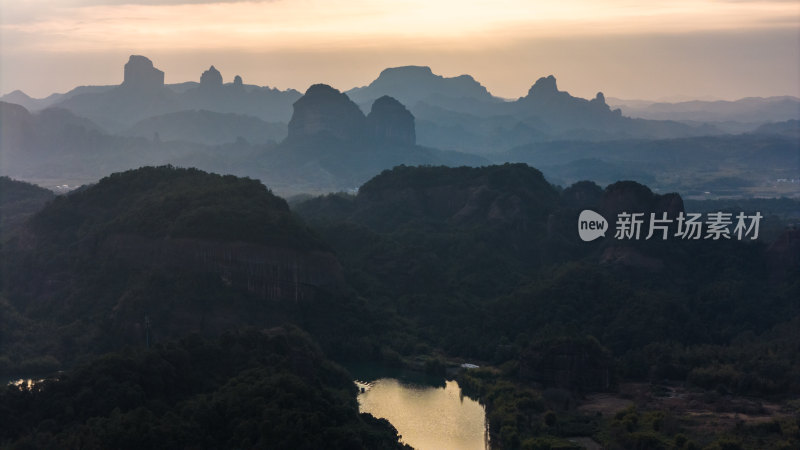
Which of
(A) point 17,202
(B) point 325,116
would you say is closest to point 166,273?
(A) point 17,202

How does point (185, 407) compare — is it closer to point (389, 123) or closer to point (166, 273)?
point (166, 273)

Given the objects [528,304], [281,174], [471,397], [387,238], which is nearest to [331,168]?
[281,174]

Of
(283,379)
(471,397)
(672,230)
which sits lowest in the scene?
(471,397)

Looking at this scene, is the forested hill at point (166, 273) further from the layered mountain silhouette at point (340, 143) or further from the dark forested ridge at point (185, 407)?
the layered mountain silhouette at point (340, 143)

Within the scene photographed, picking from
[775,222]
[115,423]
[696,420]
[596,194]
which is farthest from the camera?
[775,222]

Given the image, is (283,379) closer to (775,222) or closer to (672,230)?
(672,230)

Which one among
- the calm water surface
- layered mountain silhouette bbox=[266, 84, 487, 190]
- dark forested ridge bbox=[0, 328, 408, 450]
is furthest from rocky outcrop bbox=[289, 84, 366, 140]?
dark forested ridge bbox=[0, 328, 408, 450]

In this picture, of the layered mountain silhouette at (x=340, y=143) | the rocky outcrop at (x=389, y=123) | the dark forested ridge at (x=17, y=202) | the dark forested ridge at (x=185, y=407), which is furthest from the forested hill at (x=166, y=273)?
the rocky outcrop at (x=389, y=123)
